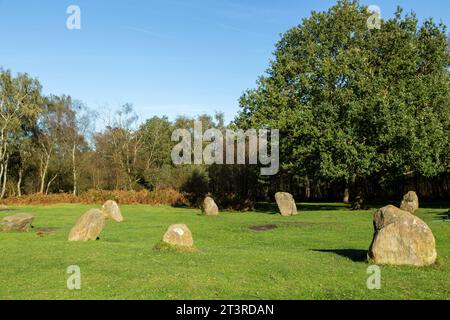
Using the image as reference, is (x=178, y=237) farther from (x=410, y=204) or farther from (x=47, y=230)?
(x=410, y=204)

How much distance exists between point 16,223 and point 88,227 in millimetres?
6168

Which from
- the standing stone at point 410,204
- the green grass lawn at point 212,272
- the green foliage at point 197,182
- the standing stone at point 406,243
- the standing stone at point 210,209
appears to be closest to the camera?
the green grass lawn at point 212,272

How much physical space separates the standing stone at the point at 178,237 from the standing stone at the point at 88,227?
4.91 metres

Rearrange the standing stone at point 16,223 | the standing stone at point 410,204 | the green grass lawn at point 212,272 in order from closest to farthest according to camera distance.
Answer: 1. the green grass lawn at point 212,272
2. the standing stone at point 16,223
3. the standing stone at point 410,204

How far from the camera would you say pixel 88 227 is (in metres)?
19.5

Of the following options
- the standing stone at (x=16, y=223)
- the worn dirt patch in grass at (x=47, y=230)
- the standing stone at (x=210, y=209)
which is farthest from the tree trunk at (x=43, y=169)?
the standing stone at (x=16, y=223)

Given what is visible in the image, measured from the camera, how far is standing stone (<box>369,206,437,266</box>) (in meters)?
13.2

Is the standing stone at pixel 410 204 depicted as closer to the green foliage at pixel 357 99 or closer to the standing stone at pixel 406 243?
the green foliage at pixel 357 99

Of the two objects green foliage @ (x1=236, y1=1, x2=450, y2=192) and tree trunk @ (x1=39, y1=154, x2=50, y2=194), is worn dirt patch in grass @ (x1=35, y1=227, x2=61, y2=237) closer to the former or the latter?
green foliage @ (x1=236, y1=1, x2=450, y2=192)

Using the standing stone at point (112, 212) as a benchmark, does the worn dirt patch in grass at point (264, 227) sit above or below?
below

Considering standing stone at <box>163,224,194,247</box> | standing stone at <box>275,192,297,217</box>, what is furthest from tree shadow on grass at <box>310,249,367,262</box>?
standing stone at <box>275,192,297,217</box>

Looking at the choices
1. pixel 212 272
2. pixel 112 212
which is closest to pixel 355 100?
pixel 112 212

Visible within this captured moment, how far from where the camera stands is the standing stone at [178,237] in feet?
52.7

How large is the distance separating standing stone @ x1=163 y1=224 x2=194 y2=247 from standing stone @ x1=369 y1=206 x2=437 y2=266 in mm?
6521
